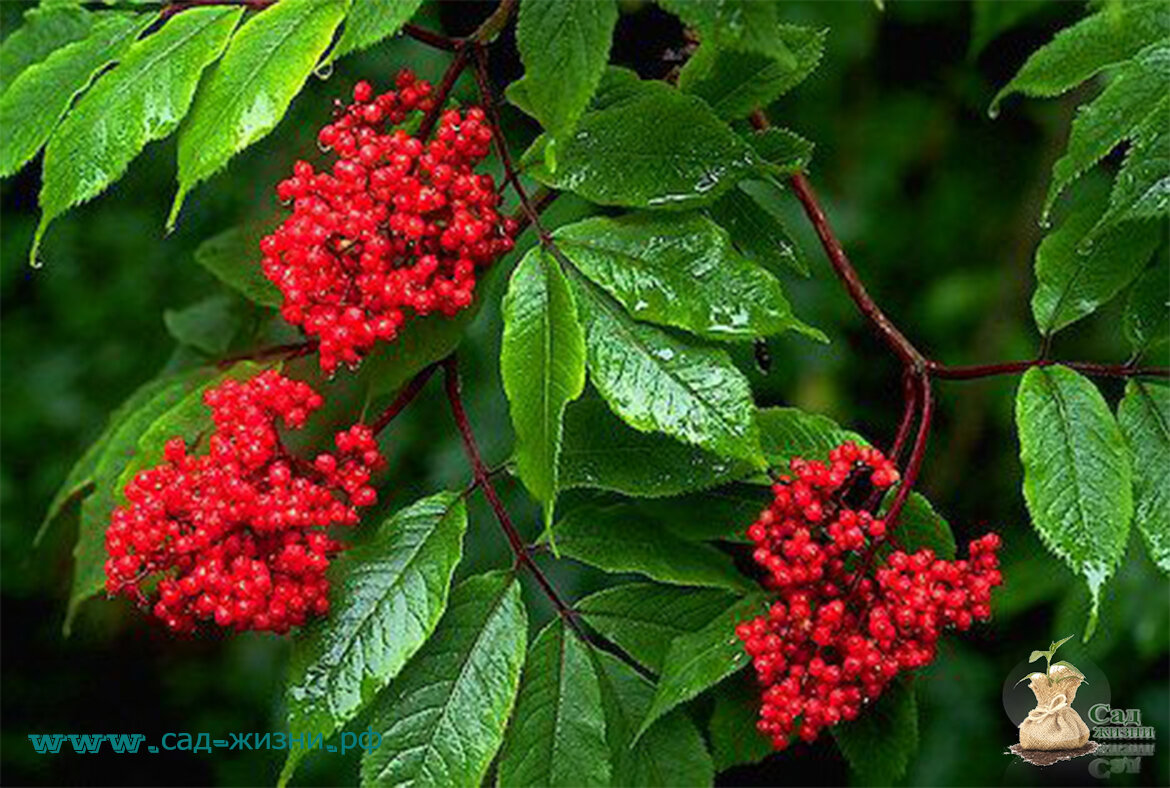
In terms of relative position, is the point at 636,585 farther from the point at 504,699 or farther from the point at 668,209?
the point at 668,209

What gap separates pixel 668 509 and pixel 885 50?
2.37 meters

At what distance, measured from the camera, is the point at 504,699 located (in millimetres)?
1427

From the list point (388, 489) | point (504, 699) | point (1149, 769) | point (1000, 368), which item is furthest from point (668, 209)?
point (1149, 769)

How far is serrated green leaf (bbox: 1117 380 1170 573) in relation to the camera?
56.1 inches

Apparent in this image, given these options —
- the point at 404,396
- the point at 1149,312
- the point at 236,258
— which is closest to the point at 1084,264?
the point at 1149,312

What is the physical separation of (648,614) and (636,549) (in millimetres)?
69

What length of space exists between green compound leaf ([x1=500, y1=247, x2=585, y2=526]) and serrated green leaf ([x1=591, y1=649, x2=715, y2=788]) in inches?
→ 10.2

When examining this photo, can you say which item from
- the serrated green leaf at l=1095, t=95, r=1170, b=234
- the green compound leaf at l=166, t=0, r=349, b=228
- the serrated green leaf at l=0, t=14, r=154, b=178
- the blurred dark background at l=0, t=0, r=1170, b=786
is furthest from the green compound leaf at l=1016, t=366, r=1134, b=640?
the blurred dark background at l=0, t=0, r=1170, b=786

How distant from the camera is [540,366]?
4.42 ft

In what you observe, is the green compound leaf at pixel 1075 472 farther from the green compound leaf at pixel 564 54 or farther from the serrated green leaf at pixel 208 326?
the serrated green leaf at pixel 208 326

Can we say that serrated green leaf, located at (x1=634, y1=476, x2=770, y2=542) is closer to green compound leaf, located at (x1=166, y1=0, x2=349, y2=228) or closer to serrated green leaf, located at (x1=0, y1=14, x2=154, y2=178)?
green compound leaf, located at (x1=166, y1=0, x2=349, y2=228)

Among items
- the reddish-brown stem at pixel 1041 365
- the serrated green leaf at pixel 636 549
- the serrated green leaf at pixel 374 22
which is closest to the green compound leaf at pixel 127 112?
the serrated green leaf at pixel 374 22

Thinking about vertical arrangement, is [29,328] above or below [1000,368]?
below

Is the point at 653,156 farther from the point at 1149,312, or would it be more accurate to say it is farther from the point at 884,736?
the point at 884,736
